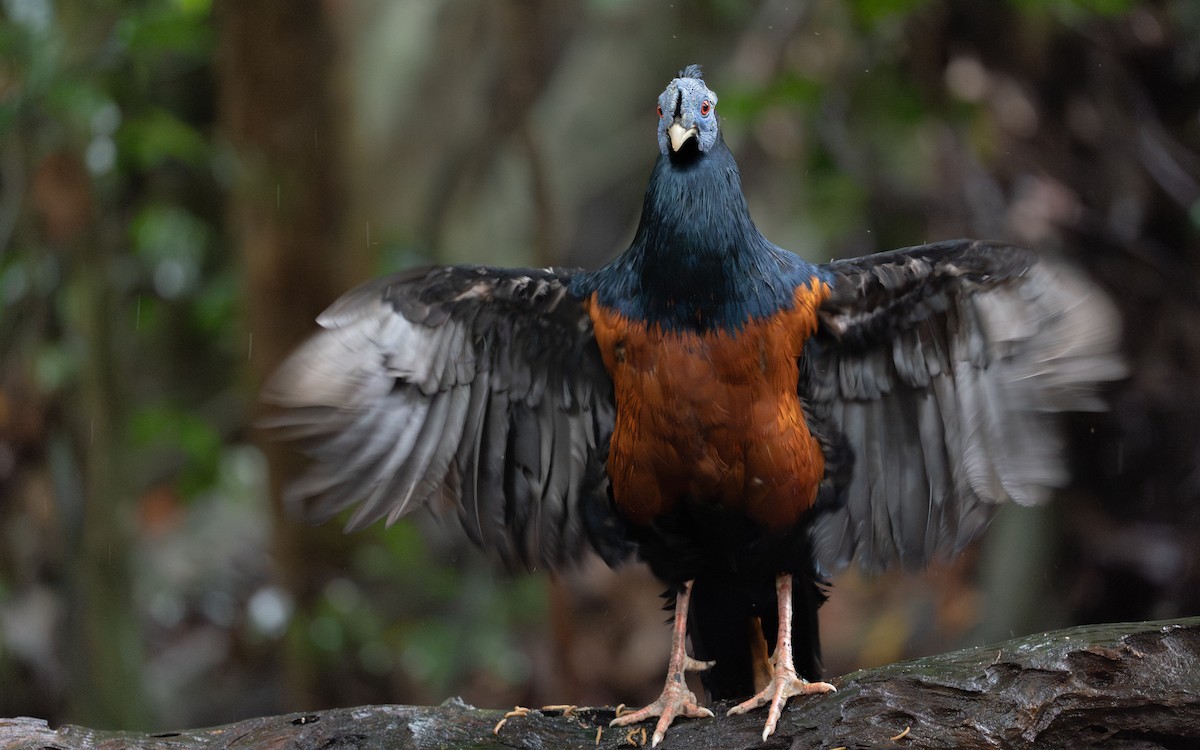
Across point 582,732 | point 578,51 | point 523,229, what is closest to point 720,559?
point 582,732

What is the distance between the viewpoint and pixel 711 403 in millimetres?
3357

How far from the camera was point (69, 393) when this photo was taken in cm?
564

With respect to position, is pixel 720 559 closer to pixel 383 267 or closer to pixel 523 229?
pixel 383 267

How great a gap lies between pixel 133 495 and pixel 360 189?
196 cm

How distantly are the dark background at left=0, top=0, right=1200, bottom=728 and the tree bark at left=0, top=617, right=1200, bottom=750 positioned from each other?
4.16ft

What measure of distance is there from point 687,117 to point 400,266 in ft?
9.65

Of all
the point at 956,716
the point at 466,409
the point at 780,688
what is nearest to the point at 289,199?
the point at 466,409

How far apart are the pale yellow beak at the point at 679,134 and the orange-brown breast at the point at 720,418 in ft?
1.76

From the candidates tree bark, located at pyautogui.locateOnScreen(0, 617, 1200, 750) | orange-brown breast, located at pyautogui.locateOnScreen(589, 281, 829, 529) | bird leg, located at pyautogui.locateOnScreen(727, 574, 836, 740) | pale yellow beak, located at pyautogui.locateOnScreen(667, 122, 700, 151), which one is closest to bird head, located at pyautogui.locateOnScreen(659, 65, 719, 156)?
pale yellow beak, located at pyautogui.locateOnScreen(667, 122, 700, 151)

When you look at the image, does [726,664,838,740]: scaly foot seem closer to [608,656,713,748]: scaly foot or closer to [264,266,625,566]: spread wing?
[608,656,713,748]: scaly foot

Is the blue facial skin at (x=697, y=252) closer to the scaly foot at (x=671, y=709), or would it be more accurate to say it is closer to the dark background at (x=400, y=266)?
the scaly foot at (x=671, y=709)

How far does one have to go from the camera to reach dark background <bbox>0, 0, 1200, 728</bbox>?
5547mm

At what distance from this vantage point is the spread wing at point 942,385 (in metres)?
3.47

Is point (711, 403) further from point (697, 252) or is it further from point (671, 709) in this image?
point (671, 709)
